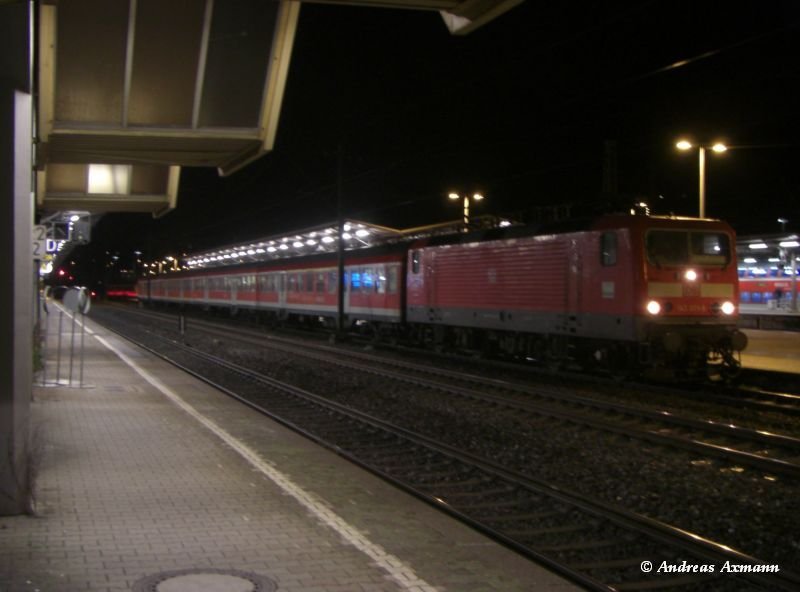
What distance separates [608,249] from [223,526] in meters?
11.3

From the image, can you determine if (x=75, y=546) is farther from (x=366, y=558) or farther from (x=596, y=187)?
(x=596, y=187)

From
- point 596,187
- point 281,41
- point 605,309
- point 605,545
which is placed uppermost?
point 596,187

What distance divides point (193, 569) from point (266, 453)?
14.9 feet

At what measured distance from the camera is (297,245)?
48.2m

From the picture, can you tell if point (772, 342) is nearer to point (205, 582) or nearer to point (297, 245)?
point (205, 582)

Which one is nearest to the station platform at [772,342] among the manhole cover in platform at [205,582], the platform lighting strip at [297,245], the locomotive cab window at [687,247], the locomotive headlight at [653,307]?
the locomotive cab window at [687,247]

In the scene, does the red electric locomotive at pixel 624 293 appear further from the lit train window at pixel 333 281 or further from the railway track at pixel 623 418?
the lit train window at pixel 333 281

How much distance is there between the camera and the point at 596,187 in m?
40.1

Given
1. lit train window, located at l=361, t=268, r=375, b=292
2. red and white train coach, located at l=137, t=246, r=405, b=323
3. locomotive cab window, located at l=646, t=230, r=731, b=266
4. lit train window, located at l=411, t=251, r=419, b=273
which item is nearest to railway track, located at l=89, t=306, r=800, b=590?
locomotive cab window, located at l=646, t=230, r=731, b=266

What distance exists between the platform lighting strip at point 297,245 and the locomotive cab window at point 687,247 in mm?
18111

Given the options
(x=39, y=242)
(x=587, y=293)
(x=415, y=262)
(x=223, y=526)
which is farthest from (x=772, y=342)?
(x=223, y=526)

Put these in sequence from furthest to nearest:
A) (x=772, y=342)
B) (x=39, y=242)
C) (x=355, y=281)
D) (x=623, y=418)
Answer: (x=355, y=281), (x=772, y=342), (x=39, y=242), (x=623, y=418)

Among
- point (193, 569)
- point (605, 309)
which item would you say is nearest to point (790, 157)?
point (605, 309)

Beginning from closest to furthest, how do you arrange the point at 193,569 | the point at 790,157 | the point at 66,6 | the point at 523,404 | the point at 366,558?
the point at 193,569
the point at 366,558
the point at 66,6
the point at 523,404
the point at 790,157
